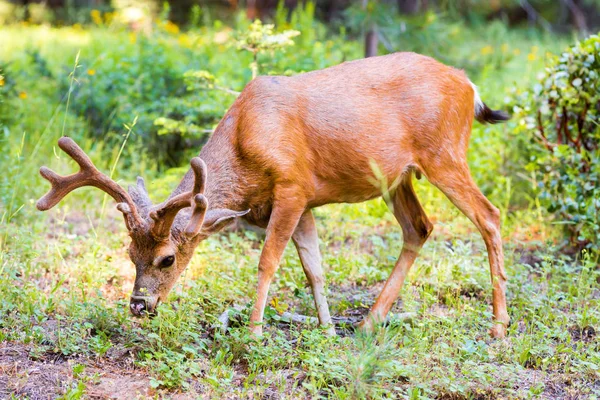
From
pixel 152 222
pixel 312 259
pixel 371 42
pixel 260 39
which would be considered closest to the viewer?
pixel 152 222

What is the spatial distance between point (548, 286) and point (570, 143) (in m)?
1.66

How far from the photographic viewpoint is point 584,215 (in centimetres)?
675

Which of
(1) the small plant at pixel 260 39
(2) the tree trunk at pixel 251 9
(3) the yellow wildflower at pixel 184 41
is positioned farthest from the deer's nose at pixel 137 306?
(2) the tree trunk at pixel 251 9

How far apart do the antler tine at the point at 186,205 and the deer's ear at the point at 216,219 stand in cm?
19

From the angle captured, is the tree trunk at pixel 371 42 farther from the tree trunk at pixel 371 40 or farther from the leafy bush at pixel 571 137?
the leafy bush at pixel 571 137

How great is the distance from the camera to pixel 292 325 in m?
5.41

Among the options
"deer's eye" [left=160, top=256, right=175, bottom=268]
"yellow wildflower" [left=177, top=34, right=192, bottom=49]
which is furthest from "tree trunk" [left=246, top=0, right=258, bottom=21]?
"deer's eye" [left=160, top=256, right=175, bottom=268]

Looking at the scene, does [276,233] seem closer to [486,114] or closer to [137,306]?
[137,306]

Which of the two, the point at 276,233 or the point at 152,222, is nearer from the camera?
the point at 152,222

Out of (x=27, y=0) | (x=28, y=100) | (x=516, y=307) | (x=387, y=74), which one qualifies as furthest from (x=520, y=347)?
(x=27, y=0)

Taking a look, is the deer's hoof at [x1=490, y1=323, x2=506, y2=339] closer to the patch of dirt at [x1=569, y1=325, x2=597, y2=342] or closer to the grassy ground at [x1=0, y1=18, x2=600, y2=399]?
the grassy ground at [x1=0, y1=18, x2=600, y2=399]

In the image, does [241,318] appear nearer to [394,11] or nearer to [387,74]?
[387,74]

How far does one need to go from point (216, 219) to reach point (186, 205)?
37cm

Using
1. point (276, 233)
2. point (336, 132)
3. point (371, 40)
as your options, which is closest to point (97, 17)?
point (371, 40)
